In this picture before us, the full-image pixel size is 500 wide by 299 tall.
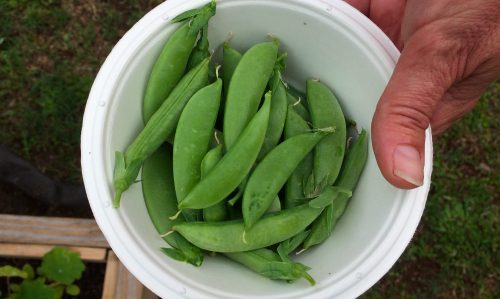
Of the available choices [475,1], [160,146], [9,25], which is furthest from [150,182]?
[9,25]

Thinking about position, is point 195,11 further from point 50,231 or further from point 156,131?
point 50,231

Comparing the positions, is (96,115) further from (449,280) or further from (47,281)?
(449,280)

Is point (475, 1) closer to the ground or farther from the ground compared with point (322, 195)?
farther from the ground

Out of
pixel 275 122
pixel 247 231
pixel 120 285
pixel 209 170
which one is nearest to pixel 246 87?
pixel 275 122

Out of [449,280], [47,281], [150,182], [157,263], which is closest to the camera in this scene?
[157,263]

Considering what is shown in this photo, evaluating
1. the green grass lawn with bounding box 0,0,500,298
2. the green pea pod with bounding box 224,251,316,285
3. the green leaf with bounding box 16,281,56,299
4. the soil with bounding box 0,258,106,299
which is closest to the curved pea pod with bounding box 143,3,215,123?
the green pea pod with bounding box 224,251,316,285

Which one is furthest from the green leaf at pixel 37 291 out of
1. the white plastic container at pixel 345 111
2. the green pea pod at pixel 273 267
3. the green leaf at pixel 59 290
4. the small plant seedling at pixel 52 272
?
the green pea pod at pixel 273 267
